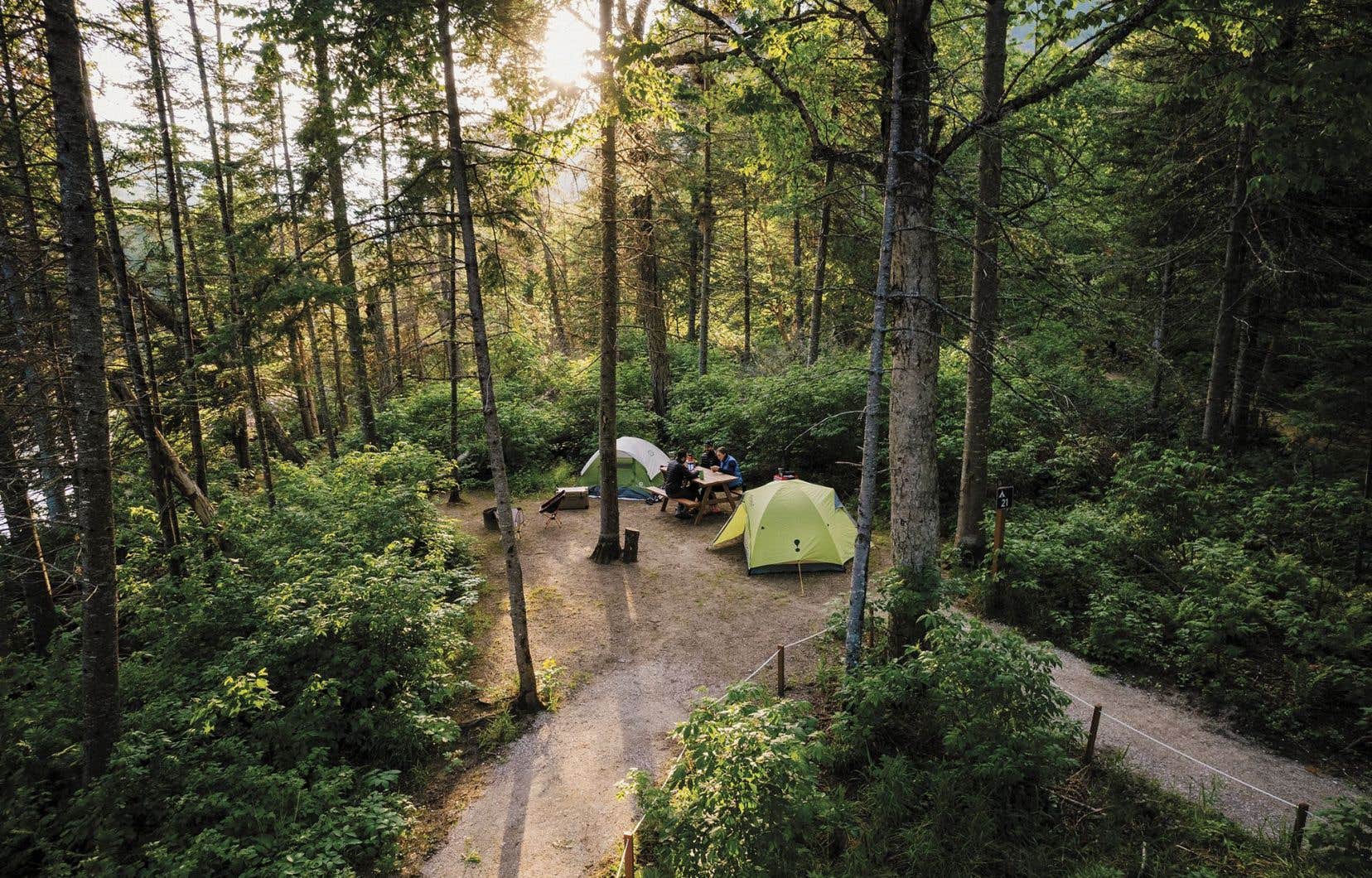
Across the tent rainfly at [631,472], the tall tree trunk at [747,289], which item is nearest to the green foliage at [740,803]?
the tent rainfly at [631,472]

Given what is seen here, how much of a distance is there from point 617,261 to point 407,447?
6.74m

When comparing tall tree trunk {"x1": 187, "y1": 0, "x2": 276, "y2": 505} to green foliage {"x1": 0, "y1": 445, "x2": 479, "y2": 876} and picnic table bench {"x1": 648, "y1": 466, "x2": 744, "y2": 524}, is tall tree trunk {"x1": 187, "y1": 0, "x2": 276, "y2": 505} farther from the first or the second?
picnic table bench {"x1": 648, "y1": 466, "x2": 744, "y2": 524}

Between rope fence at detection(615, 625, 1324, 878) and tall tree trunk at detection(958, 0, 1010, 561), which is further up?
tall tree trunk at detection(958, 0, 1010, 561)

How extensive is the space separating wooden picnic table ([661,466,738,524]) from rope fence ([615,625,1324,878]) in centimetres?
555

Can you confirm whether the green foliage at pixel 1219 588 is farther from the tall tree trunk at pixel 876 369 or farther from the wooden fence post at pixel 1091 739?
the tall tree trunk at pixel 876 369

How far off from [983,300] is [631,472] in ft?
33.8

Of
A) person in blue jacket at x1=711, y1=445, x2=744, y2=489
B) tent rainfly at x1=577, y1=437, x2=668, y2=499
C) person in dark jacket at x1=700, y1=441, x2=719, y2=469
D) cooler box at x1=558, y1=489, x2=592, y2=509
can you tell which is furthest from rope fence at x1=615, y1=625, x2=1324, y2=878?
tent rainfly at x1=577, y1=437, x2=668, y2=499

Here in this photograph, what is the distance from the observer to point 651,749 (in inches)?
274

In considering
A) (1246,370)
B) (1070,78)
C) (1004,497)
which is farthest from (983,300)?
(1246,370)

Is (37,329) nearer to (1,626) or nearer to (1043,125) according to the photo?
(1,626)

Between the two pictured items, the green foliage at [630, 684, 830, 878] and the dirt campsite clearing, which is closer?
the green foliage at [630, 684, 830, 878]

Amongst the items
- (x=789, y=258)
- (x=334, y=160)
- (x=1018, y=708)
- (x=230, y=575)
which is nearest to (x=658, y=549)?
(x=230, y=575)

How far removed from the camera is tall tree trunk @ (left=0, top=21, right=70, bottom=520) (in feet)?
20.9

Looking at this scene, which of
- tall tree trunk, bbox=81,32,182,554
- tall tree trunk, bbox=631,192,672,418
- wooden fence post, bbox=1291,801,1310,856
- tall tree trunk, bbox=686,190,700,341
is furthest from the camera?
tall tree trunk, bbox=686,190,700,341
